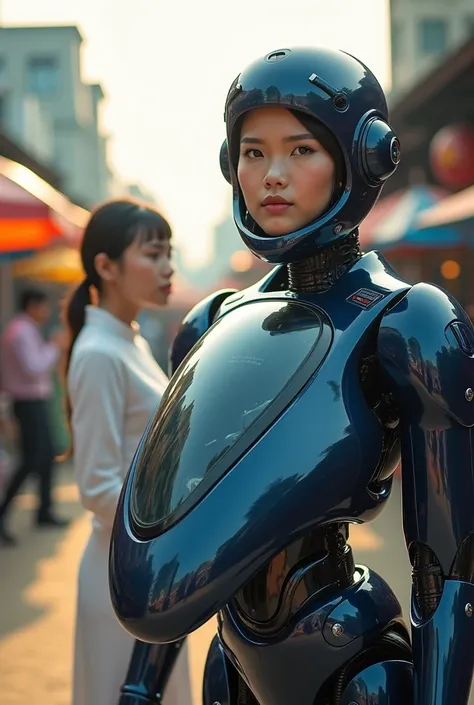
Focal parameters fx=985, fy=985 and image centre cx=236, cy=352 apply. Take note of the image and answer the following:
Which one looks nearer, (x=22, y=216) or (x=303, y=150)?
(x=303, y=150)

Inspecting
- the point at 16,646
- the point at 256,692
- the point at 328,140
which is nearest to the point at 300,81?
the point at 328,140

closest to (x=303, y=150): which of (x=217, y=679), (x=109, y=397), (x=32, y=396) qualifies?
(x=217, y=679)

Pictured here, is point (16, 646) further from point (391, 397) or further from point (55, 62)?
point (55, 62)

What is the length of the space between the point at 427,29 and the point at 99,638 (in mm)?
30079

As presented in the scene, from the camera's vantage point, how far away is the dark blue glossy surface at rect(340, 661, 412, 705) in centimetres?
140

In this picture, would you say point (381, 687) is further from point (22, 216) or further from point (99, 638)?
point (22, 216)

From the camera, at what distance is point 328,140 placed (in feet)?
4.97

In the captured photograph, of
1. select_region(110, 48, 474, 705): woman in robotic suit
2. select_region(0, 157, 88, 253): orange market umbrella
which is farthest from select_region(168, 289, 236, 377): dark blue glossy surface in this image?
select_region(0, 157, 88, 253): orange market umbrella

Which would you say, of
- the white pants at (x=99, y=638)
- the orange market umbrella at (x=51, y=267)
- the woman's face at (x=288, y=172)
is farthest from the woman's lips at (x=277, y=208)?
the orange market umbrella at (x=51, y=267)

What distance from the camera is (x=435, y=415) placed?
1.40 m

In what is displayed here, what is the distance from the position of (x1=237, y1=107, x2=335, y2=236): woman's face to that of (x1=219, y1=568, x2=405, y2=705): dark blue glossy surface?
575mm

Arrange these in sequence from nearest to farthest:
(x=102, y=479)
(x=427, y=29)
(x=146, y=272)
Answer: (x=102, y=479) < (x=146, y=272) < (x=427, y=29)

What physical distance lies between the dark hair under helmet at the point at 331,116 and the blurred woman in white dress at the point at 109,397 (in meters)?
0.93

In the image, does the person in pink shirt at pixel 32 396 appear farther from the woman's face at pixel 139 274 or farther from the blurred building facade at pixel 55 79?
the blurred building facade at pixel 55 79
